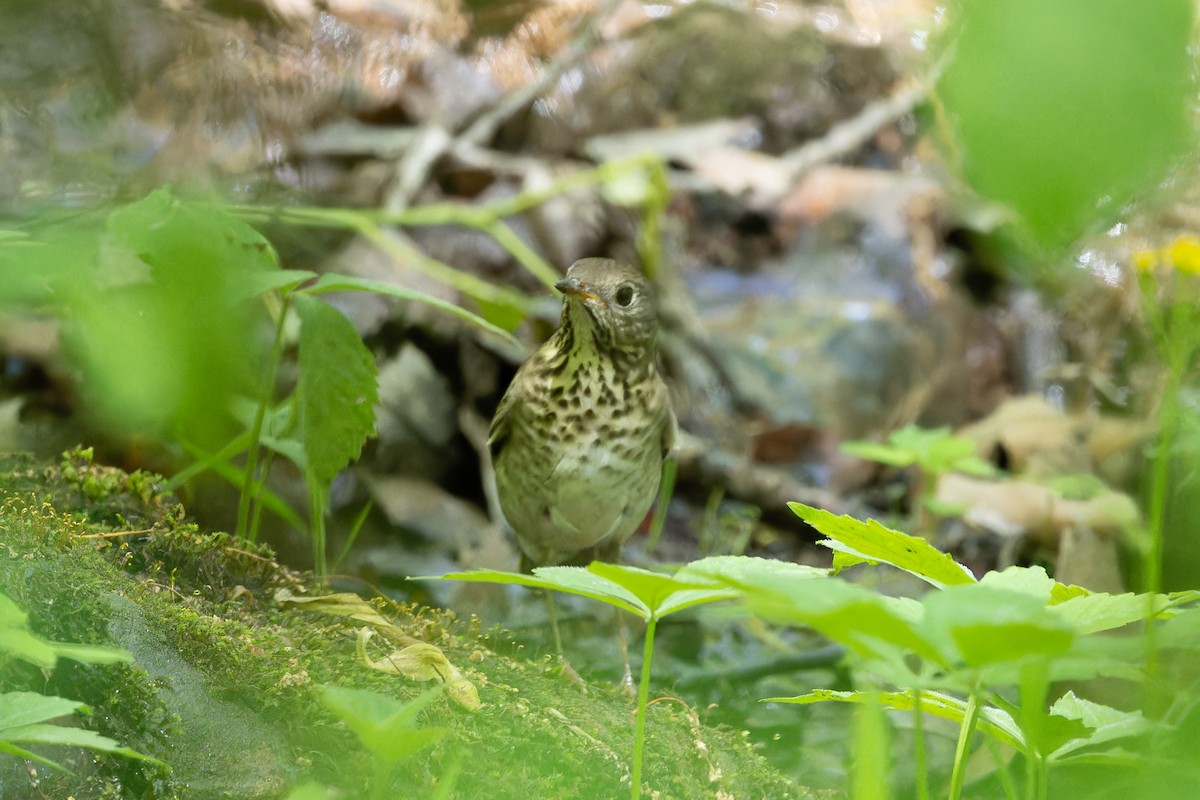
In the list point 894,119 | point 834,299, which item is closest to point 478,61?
point 834,299

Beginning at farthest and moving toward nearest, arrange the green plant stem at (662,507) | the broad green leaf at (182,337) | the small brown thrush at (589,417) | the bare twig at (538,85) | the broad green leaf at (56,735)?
the bare twig at (538,85) → the green plant stem at (662,507) → the small brown thrush at (589,417) → the broad green leaf at (56,735) → the broad green leaf at (182,337)

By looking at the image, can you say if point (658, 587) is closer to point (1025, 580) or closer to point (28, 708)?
point (1025, 580)

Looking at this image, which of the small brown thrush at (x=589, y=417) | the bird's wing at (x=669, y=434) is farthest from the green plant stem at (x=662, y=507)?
the small brown thrush at (x=589, y=417)

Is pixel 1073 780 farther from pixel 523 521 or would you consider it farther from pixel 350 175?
pixel 350 175

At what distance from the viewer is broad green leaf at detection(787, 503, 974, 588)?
1.32 meters

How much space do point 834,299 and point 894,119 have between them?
1.59m

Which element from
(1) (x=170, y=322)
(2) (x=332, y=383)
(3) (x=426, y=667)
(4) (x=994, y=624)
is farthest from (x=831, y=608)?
(2) (x=332, y=383)

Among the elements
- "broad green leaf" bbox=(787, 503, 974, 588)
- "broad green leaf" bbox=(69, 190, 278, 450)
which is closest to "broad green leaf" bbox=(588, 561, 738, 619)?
"broad green leaf" bbox=(787, 503, 974, 588)

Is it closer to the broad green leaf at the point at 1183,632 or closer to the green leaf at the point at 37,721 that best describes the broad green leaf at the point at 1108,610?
the broad green leaf at the point at 1183,632

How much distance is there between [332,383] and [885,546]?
1.19 metres

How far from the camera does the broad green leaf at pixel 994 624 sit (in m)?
0.90

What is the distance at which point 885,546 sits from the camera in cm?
134

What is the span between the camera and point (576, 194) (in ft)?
17.7

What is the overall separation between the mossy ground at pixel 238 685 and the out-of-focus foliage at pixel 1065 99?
124cm
